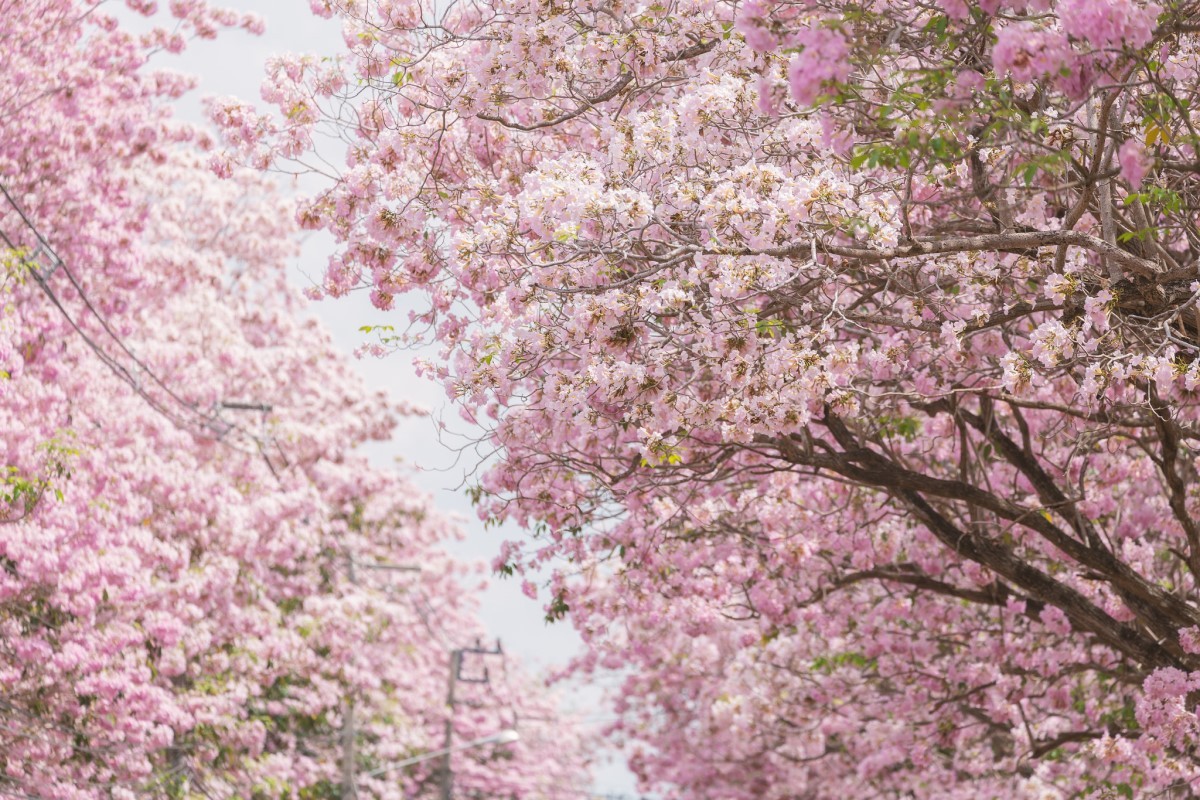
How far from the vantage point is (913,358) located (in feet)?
26.4

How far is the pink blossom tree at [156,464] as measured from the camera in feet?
38.2

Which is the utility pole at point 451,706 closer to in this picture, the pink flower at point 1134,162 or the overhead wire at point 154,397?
the overhead wire at point 154,397

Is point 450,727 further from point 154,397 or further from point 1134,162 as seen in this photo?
point 1134,162

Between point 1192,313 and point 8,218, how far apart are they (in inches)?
459

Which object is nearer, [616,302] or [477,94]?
[616,302]

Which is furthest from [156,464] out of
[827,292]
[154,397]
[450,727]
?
[450,727]

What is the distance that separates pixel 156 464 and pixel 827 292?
904 centimetres

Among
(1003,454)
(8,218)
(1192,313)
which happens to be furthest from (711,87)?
(8,218)

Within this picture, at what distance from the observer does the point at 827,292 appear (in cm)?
767

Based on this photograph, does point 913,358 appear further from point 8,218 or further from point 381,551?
point 381,551

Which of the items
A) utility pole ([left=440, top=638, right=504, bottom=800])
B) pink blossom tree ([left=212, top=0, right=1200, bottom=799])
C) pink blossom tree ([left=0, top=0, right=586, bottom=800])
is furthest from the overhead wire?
utility pole ([left=440, top=638, right=504, bottom=800])

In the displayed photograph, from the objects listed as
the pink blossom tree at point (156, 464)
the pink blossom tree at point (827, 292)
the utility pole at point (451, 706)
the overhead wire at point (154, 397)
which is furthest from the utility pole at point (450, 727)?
the pink blossom tree at point (827, 292)

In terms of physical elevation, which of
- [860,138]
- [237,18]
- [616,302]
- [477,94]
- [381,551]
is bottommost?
[616,302]

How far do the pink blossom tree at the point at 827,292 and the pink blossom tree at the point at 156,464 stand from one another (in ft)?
12.4
